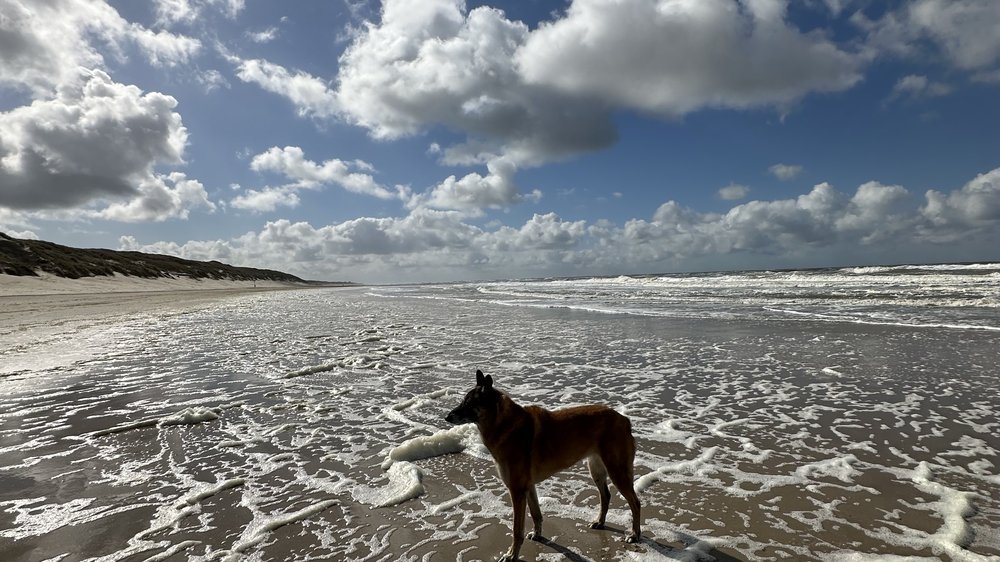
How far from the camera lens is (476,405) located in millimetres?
3686

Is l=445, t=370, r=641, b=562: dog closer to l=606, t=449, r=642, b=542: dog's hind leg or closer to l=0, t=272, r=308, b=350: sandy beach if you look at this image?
l=606, t=449, r=642, b=542: dog's hind leg

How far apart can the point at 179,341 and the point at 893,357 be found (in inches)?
776

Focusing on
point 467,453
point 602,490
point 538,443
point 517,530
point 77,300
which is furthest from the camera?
point 77,300

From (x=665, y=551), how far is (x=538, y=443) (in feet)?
4.25

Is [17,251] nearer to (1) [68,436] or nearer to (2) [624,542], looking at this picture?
(1) [68,436]

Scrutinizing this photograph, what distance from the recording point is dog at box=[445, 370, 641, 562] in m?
3.67

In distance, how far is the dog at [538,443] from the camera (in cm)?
367

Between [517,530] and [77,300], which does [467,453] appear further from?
[77,300]

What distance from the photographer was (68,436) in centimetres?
629

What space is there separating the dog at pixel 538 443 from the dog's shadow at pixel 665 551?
3.7 inches

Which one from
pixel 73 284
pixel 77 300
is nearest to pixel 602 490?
pixel 77 300

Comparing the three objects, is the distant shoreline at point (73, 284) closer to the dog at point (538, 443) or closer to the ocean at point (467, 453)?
the ocean at point (467, 453)

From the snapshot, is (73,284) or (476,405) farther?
(73,284)

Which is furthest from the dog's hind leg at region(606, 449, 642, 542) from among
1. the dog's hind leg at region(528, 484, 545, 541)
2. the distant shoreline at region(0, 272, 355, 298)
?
the distant shoreline at region(0, 272, 355, 298)
